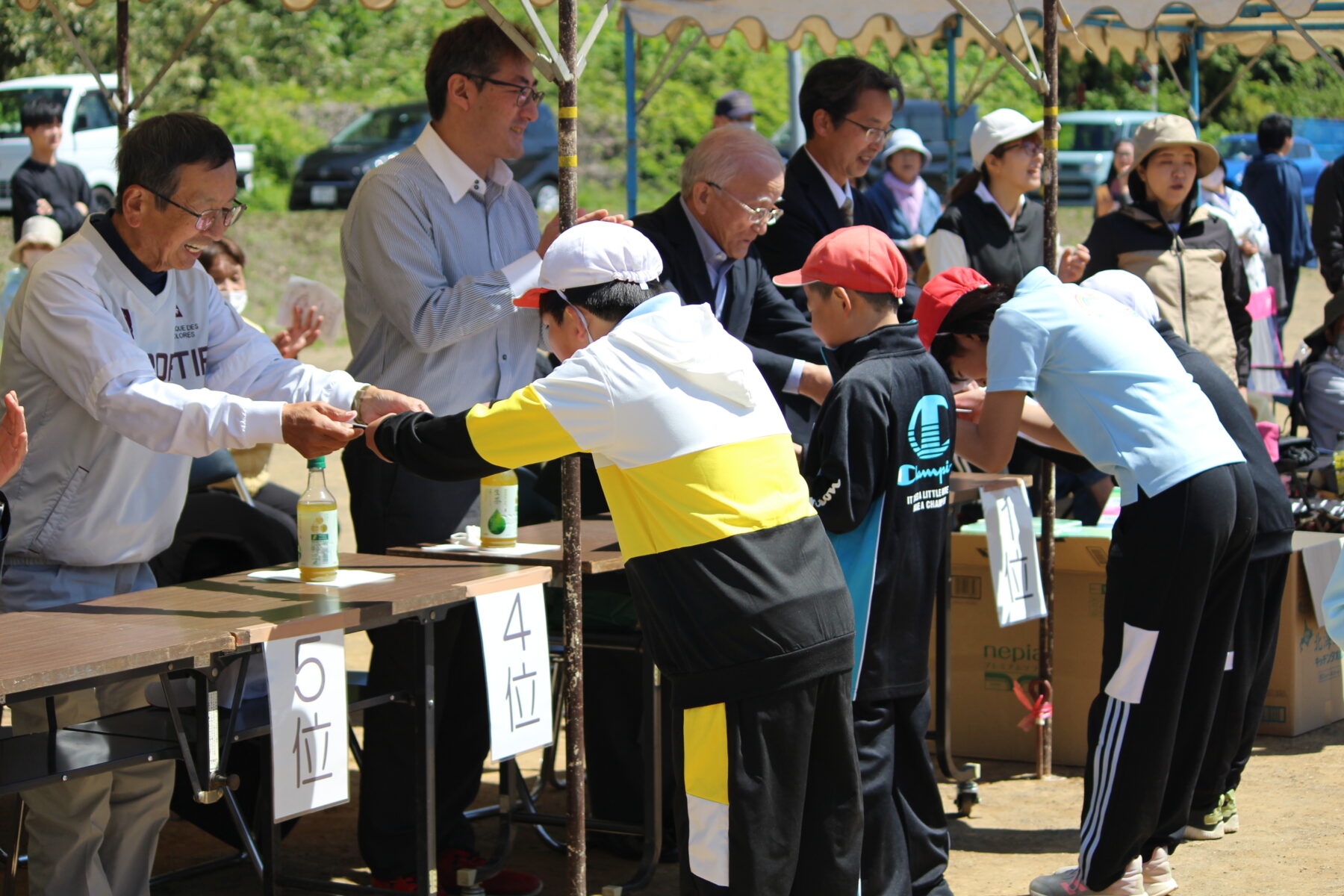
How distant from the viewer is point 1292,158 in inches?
790

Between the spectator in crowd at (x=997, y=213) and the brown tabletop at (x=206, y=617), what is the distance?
3.13 meters

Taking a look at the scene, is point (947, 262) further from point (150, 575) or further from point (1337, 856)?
point (150, 575)

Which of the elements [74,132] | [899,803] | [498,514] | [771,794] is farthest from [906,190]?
[74,132]

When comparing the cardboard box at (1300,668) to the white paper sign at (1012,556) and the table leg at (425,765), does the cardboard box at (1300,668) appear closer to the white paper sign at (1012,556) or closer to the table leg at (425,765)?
the white paper sign at (1012,556)

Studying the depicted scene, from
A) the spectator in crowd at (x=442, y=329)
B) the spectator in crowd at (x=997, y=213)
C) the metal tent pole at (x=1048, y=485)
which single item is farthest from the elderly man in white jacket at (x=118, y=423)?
the spectator in crowd at (x=997, y=213)

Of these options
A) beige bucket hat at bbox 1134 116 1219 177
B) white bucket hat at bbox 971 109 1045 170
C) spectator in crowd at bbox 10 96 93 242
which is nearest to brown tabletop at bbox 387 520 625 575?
white bucket hat at bbox 971 109 1045 170

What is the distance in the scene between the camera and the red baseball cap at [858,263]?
373 centimetres

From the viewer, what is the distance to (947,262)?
6.20 m

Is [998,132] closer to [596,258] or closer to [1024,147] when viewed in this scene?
[1024,147]

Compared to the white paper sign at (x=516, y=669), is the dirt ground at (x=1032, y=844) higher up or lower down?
lower down

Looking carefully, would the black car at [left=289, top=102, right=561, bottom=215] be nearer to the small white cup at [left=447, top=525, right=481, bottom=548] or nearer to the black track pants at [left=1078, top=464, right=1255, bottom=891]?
the small white cup at [left=447, top=525, right=481, bottom=548]

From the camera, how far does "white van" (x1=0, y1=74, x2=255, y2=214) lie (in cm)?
1600

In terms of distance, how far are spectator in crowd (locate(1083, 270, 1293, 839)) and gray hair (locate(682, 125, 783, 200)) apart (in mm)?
962

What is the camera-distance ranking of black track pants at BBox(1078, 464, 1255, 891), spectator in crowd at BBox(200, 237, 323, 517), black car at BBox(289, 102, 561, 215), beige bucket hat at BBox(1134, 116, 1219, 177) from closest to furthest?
black track pants at BBox(1078, 464, 1255, 891) < spectator in crowd at BBox(200, 237, 323, 517) < beige bucket hat at BBox(1134, 116, 1219, 177) < black car at BBox(289, 102, 561, 215)
